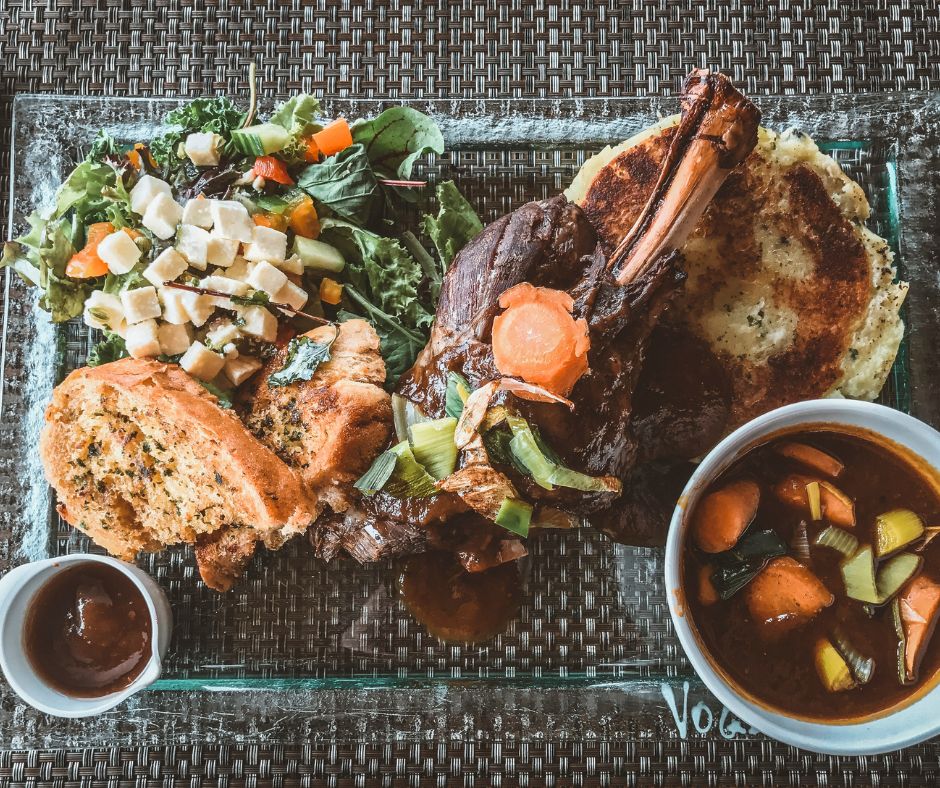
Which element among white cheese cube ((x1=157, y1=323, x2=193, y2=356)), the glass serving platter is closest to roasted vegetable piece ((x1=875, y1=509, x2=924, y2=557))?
the glass serving platter

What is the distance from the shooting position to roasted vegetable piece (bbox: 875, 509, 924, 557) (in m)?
1.97

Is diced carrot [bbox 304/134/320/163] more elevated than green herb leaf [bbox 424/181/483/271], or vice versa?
diced carrot [bbox 304/134/320/163]

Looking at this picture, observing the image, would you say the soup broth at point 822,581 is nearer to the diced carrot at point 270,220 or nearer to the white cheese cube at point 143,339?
the diced carrot at point 270,220

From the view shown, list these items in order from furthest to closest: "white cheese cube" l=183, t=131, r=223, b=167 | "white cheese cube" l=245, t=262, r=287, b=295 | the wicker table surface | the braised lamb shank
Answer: the wicker table surface < "white cheese cube" l=183, t=131, r=223, b=167 < "white cheese cube" l=245, t=262, r=287, b=295 < the braised lamb shank

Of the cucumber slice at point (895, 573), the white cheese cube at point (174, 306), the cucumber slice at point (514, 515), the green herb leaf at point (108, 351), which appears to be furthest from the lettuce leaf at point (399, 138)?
the cucumber slice at point (895, 573)

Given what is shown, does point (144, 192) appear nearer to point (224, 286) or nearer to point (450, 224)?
point (224, 286)

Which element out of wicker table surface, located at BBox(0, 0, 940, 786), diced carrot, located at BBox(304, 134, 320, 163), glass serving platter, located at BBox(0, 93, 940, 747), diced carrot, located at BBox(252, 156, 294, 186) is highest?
wicker table surface, located at BBox(0, 0, 940, 786)

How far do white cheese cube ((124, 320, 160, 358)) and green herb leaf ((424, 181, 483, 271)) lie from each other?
0.86m

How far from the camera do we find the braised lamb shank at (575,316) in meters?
1.99

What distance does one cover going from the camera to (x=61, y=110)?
2557 millimetres

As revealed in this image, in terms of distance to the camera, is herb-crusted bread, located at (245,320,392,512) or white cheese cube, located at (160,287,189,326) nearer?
herb-crusted bread, located at (245,320,392,512)

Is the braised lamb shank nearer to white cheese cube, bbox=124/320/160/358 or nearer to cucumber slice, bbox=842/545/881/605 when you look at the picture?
cucumber slice, bbox=842/545/881/605

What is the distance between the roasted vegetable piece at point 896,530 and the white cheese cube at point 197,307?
191cm

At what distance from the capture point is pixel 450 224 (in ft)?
7.91
